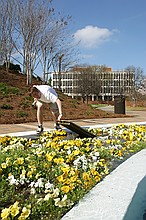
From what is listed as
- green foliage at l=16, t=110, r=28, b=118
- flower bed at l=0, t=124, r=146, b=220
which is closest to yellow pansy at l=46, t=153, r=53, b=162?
flower bed at l=0, t=124, r=146, b=220

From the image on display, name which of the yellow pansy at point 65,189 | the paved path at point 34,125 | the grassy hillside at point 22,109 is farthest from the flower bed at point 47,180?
the grassy hillside at point 22,109

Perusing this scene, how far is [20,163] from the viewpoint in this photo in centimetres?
262

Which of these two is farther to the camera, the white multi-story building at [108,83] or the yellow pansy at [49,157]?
the white multi-story building at [108,83]

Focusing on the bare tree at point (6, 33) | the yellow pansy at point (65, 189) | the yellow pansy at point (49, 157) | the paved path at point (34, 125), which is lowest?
the paved path at point (34, 125)

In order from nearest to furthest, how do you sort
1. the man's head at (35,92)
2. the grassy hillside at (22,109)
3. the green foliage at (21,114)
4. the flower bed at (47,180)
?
the flower bed at (47,180) < the man's head at (35,92) < the grassy hillside at (22,109) < the green foliage at (21,114)

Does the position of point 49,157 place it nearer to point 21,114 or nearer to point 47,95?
point 47,95

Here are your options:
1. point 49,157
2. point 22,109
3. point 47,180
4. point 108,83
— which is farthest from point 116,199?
point 108,83

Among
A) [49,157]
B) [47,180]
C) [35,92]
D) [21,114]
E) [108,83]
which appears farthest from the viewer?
[108,83]

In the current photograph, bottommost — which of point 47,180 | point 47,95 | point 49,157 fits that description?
point 47,180

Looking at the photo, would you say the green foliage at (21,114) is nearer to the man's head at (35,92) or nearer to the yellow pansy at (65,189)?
the man's head at (35,92)

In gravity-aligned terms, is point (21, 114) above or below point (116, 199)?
above

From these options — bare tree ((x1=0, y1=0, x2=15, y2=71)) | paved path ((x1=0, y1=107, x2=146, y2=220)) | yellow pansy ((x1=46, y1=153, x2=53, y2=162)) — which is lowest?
paved path ((x1=0, y1=107, x2=146, y2=220))

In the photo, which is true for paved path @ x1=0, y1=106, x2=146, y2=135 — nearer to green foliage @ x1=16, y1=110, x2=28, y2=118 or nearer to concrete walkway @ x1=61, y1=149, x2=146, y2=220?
green foliage @ x1=16, y1=110, x2=28, y2=118

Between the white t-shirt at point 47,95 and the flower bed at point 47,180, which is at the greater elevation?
the white t-shirt at point 47,95
